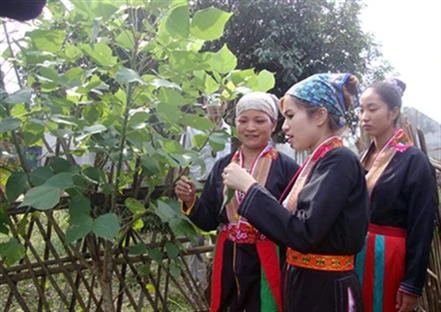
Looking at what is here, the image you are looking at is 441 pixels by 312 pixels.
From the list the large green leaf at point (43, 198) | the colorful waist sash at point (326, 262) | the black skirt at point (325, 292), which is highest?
the large green leaf at point (43, 198)

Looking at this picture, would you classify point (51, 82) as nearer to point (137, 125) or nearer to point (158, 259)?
point (137, 125)

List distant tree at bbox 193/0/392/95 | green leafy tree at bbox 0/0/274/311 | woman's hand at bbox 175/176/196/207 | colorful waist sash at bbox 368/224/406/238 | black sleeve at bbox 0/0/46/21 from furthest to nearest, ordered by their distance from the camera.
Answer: distant tree at bbox 193/0/392/95 → woman's hand at bbox 175/176/196/207 → colorful waist sash at bbox 368/224/406/238 → green leafy tree at bbox 0/0/274/311 → black sleeve at bbox 0/0/46/21

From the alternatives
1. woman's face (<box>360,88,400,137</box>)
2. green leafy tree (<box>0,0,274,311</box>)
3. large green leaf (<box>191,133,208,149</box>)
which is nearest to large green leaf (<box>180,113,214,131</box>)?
green leafy tree (<box>0,0,274,311</box>)

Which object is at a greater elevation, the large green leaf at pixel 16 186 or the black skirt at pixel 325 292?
the large green leaf at pixel 16 186

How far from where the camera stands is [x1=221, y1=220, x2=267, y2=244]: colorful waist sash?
1.75m

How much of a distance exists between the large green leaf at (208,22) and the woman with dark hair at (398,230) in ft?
2.73

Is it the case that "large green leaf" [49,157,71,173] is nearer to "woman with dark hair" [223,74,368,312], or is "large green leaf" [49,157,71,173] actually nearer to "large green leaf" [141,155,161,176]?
"large green leaf" [141,155,161,176]

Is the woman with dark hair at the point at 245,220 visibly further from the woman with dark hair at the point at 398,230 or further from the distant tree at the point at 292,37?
the distant tree at the point at 292,37

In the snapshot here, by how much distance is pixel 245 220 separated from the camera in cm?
175

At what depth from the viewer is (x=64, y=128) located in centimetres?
151

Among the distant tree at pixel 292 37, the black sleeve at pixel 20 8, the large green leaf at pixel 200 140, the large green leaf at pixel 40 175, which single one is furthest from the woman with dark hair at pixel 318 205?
the distant tree at pixel 292 37

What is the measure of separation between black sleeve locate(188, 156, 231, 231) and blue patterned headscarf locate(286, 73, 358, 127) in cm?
59

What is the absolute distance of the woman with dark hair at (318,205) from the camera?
1.30 metres

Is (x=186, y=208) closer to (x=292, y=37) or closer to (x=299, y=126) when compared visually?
(x=299, y=126)
